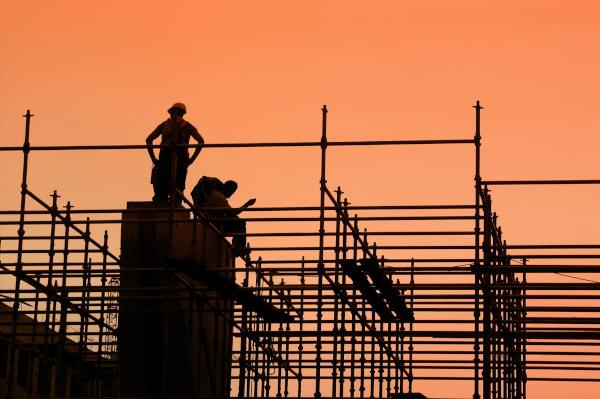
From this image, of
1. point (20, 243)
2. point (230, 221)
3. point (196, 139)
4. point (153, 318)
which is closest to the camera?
point (20, 243)

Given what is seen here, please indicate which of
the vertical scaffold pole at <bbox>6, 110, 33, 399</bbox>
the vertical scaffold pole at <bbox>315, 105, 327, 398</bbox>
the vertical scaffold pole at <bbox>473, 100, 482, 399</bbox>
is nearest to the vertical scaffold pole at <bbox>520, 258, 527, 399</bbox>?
the vertical scaffold pole at <bbox>473, 100, 482, 399</bbox>

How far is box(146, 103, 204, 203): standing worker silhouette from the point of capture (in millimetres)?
22641

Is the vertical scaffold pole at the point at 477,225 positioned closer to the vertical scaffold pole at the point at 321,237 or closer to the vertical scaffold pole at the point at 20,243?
the vertical scaffold pole at the point at 321,237

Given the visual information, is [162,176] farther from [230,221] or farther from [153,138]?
[230,221]

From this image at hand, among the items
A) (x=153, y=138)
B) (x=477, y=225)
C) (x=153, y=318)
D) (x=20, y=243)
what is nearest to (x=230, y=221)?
(x=153, y=138)

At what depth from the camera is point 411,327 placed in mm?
26141

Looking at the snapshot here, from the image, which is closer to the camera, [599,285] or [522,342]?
[599,285]

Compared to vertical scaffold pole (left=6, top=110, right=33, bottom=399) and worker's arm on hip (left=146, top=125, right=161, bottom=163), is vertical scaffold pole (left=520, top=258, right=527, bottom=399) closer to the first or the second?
worker's arm on hip (left=146, top=125, right=161, bottom=163)

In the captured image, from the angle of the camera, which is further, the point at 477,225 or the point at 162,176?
the point at 162,176

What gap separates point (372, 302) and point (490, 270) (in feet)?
7.36

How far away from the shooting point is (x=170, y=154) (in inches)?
899

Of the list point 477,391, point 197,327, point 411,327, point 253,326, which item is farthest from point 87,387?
point 477,391

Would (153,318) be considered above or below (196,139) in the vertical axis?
below

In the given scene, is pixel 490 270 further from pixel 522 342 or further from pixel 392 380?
pixel 392 380
